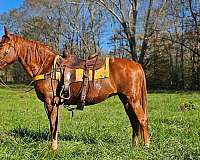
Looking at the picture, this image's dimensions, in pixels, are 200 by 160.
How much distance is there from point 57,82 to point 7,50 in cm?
119

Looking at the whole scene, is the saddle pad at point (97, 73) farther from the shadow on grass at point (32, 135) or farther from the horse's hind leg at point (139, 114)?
the shadow on grass at point (32, 135)

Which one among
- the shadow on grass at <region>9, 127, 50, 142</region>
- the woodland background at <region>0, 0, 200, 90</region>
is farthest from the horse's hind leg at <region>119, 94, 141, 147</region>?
the woodland background at <region>0, 0, 200, 90</region>

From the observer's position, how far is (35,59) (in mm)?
7938

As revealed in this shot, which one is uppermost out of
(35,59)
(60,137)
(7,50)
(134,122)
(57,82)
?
(7,50)

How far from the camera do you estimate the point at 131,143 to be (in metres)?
8.20

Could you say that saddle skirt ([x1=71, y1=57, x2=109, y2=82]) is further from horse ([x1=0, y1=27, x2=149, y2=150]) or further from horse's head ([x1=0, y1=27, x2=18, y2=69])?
horse's head ([x1=0, y1=27, x2=18, y2=69])

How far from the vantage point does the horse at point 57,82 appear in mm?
7773

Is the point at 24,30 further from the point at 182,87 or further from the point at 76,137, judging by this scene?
the point at 76,137

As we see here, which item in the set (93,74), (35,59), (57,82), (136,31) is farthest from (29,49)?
(136,31)

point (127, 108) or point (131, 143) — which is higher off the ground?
point (127, 108)

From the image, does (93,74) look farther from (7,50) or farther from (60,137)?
(60,137)

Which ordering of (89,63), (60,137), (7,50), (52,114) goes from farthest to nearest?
(60,137) < (89,63) < (7,50) < (52,114)

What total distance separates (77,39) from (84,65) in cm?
5046

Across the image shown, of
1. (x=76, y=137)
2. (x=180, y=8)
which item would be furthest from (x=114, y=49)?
(x=76, y=137)
